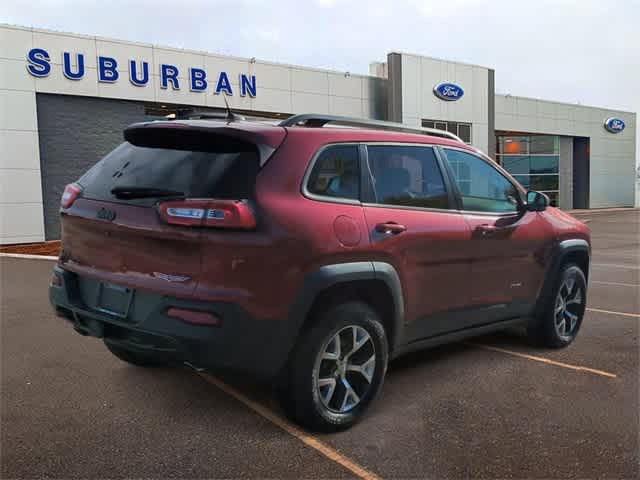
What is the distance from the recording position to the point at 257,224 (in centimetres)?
312

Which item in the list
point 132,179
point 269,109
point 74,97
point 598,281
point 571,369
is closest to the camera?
point 132,179

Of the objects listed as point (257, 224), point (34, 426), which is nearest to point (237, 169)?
point (257, 224)

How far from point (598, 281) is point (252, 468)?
8.03 metres

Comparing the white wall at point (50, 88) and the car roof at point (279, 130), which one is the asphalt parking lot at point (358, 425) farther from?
the white wall at point (50, 88)

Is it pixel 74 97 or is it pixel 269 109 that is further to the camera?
pixel 269 109

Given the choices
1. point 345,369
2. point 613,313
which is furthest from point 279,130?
point 613,313

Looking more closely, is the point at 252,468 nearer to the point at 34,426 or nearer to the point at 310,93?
the point at 34,426

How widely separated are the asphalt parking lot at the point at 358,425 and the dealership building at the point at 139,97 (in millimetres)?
9036

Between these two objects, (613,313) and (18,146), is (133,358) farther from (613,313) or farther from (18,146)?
(18,146)

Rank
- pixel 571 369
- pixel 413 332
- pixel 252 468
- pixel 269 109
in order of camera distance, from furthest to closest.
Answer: pixel 269 109 → pixel 571 369 → pixel 413 332 → pixel 252 468

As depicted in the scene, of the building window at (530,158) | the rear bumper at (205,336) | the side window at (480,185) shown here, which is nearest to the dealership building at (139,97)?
the building window at (530,158)

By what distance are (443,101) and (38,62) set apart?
16361 millimetres

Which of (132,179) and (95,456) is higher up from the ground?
(132,179)

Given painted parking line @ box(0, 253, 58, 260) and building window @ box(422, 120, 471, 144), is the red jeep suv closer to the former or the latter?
painted parking line @ box(0, 253, 58, 260)
